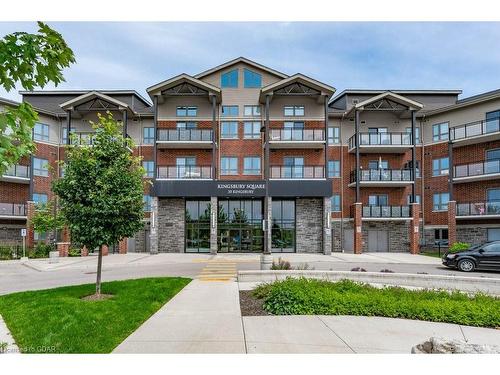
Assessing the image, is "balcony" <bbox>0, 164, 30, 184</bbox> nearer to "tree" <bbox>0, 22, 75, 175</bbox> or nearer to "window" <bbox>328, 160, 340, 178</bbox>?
"window" <bbox>328, 160, 340, 178</bbox>

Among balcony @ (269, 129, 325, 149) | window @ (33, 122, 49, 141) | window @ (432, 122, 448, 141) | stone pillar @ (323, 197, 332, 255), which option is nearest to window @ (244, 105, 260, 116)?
balcony @ (269, 129, 325, 149)

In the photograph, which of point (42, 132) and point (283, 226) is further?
point (42, 132)

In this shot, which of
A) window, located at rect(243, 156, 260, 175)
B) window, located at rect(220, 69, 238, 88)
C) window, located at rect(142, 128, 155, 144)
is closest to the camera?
window, located at rect(243, 156, 260, 175)

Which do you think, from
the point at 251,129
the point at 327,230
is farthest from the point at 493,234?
the point at 251,129

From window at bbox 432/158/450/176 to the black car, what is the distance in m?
14.8

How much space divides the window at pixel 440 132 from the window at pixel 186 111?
2172 centimetres

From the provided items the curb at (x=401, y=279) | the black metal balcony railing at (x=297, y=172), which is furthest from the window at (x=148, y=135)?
the curb at (x=401, y=279)

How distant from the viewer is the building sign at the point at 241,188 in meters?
27.8

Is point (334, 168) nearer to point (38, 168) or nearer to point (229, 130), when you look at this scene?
point (229, 130)

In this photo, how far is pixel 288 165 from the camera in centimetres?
2983

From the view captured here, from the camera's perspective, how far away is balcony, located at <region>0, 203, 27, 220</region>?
28500 millimetres

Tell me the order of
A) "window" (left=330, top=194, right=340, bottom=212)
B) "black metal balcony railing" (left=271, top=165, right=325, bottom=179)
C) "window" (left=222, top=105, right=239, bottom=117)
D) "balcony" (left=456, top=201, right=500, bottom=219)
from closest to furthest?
"balcony" (left=456, top=201, right=500, bottom=219), "black metal balcony railing" (left=271, top=165, right=325, bottom=179), "window" (left=222, top=105, right=239, bottom=117), "window" (left=330, top=194, right=340, bottom=212)

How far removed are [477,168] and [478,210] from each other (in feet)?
11.3

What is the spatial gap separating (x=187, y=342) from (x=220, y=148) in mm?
25617
